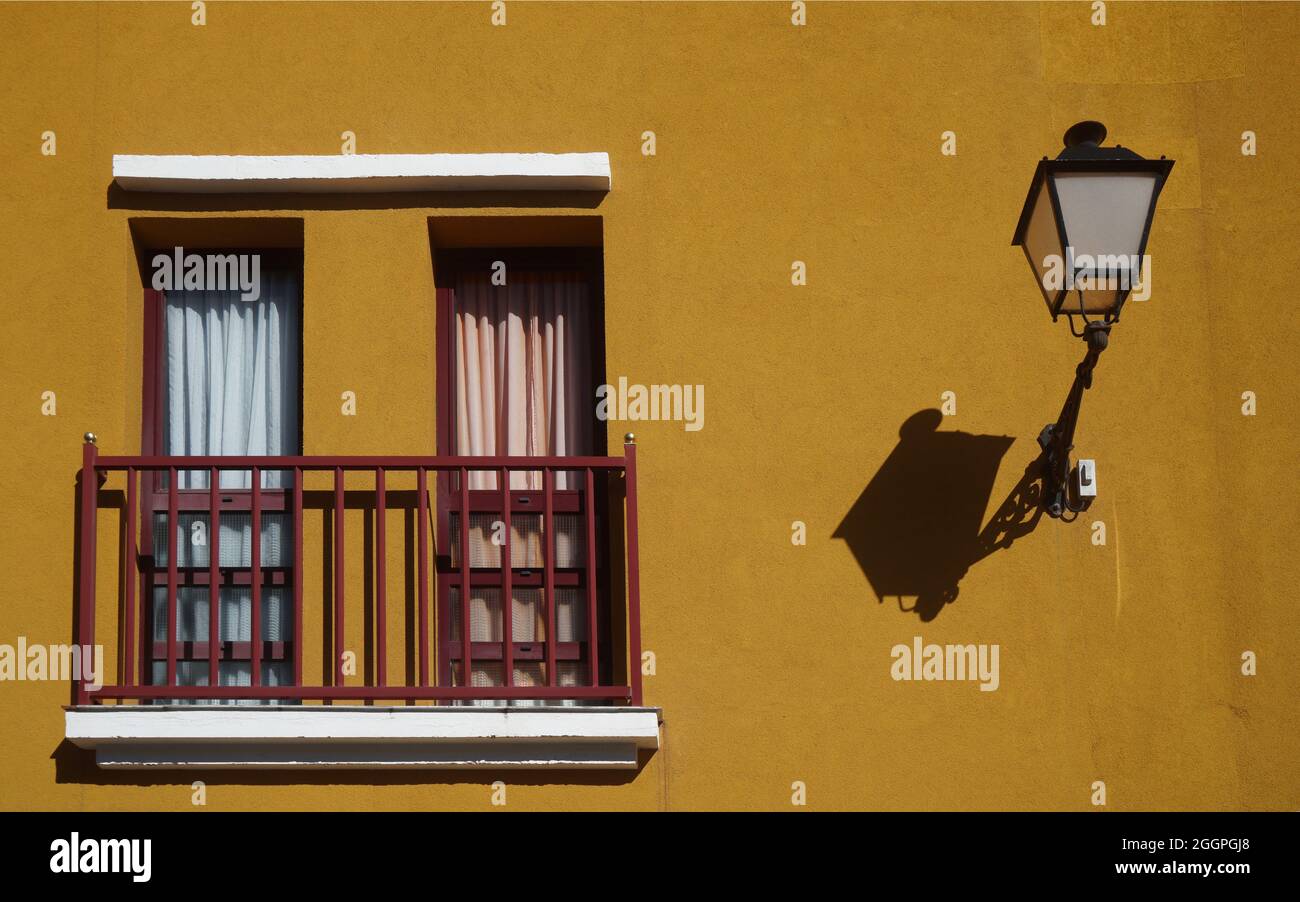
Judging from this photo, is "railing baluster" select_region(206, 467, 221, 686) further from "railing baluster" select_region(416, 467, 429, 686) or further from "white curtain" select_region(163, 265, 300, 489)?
"railing baluster" select_region(416, 467, 429, 686)

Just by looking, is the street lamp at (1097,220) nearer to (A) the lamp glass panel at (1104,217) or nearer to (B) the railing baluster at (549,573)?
(A) the lamp glass panel at (1104,217)

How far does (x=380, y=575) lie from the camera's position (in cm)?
693

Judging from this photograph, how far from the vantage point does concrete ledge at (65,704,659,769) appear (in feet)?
21.6

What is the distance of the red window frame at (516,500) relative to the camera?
717cm

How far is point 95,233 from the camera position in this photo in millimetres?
7371

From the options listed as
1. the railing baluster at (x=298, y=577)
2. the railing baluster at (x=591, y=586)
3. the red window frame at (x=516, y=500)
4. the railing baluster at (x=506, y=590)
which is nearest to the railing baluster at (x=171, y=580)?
the railing baluster at (x=298, y=577)

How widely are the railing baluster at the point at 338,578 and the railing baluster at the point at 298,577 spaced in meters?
0.14

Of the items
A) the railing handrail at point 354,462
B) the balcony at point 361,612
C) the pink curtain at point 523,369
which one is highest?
the pink curtain at point 523,369

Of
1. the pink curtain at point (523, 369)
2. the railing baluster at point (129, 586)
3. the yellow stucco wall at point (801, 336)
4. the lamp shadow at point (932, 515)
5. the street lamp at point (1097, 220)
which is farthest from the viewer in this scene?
the pink curtain at point (523, 369)

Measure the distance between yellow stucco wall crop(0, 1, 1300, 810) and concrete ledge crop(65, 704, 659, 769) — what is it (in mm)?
141

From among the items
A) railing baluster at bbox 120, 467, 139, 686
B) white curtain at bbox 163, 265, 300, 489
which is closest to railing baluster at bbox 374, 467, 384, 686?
white curtain at bbox 163, 265, 300, 489
